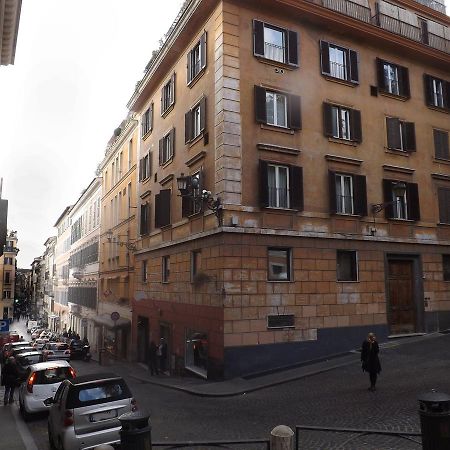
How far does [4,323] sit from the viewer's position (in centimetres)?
3234

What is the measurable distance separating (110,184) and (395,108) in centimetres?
2637

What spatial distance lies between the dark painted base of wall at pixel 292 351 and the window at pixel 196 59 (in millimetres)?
12042

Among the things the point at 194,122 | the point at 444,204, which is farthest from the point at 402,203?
the point at 194,122

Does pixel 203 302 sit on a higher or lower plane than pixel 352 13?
lower

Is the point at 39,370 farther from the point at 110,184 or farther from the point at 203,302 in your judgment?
the point at 110,184

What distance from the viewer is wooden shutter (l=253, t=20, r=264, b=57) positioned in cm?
1895

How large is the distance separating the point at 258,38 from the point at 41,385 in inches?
593

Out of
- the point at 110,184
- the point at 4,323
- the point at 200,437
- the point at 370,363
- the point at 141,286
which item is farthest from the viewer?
the point at 110,184

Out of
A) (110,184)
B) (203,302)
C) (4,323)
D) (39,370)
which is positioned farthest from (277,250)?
(110,184)

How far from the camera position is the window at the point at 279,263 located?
711 inches

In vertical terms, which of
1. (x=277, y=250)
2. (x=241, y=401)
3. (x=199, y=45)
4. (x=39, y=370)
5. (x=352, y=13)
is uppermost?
(x=352, y=13)

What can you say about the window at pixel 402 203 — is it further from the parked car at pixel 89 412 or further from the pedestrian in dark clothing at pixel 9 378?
the pedestrian in dark clothing at pixel 9 378

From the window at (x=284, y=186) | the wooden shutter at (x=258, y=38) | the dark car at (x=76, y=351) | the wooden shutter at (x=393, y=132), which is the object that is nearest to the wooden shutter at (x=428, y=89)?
the wooden shutter at (x=393, y=132)

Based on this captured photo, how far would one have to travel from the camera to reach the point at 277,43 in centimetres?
1978
